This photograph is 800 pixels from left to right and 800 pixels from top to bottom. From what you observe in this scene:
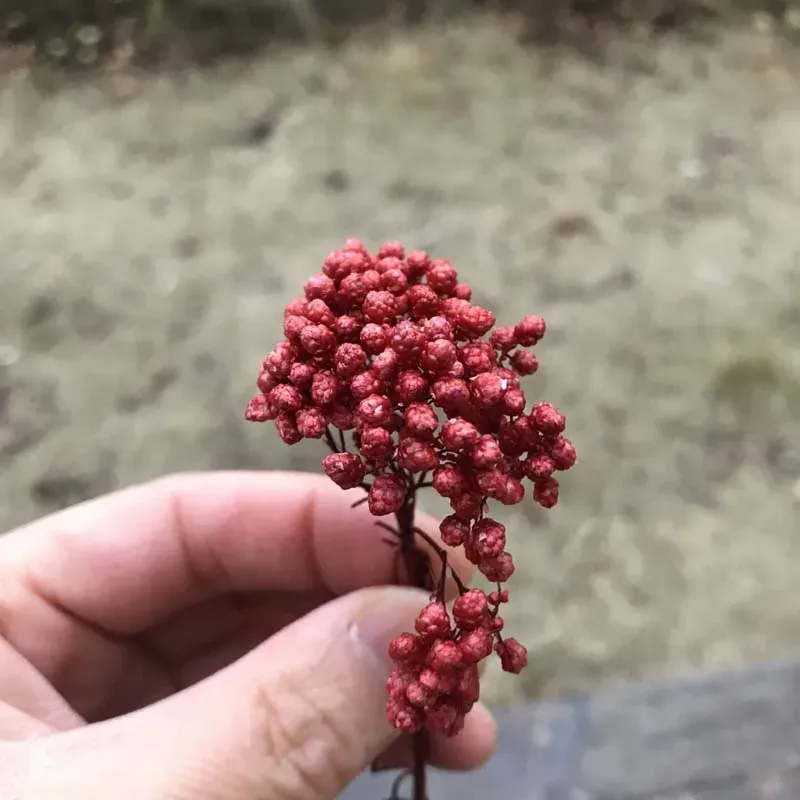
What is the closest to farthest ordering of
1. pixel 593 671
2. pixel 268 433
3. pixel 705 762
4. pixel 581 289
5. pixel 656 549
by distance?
pixel 705 762 < pixel 593 671 < pixel 656 549 < pixel 268 433 < pixel 581 289

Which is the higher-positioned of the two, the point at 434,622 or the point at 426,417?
the point at 426,417

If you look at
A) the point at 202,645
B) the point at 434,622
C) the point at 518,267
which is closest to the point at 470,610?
A: the point at 434,622

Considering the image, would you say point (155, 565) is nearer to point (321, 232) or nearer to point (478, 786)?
point (478, 786)

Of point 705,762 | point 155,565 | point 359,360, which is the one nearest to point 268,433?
point 155,565

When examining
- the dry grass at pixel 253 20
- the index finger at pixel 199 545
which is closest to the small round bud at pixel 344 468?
the index finger at pixel 199 545

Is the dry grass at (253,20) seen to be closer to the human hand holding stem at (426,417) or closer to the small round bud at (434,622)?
the human hand holding stem at (426,417)

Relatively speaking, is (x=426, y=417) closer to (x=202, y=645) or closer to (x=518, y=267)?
(x=202, y=645)

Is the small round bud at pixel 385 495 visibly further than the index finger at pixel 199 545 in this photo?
No
